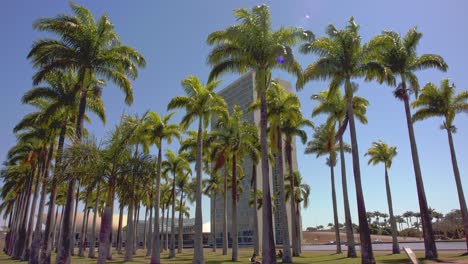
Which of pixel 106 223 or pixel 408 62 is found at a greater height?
pixel 408 62

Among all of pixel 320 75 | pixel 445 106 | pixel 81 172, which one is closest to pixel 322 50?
pixel 320 75

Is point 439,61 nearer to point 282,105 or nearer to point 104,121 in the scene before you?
point 282,105

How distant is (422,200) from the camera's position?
2552 cm

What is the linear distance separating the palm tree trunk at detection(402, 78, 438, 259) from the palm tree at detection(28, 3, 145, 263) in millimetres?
21412

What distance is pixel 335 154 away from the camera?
4462cm

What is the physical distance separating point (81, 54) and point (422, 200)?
25.7 m

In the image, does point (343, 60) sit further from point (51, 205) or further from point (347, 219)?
point (51, 205)

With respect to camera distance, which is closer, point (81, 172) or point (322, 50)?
point (81, 172)

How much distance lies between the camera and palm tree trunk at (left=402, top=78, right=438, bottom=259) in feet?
78.7

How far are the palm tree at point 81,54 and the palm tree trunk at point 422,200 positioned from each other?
21.4 m

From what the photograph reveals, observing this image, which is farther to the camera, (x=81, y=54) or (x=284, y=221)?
(x=284, y=221)

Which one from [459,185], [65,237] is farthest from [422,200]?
[65,237]

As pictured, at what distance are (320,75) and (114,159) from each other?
14.6m

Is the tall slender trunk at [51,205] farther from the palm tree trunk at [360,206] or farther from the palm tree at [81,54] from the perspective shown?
the palm tree trunk at [360,206]
